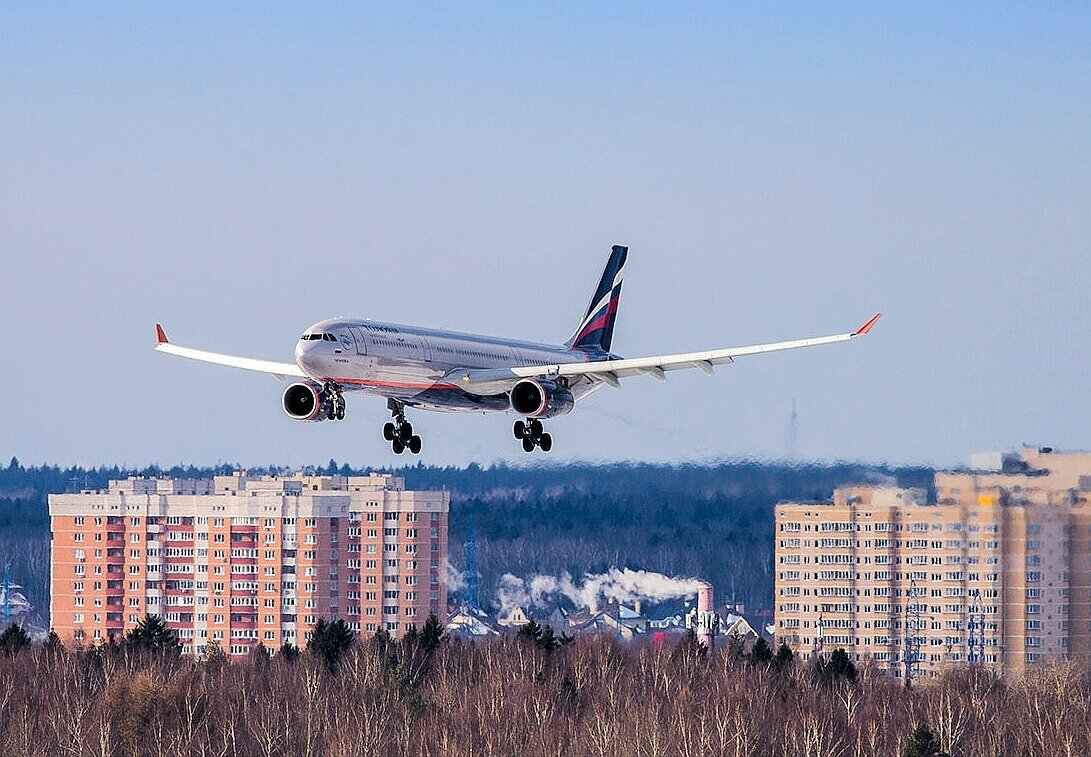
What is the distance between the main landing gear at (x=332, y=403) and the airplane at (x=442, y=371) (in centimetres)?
3

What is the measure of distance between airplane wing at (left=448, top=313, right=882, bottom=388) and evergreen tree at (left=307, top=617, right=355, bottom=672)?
6440 centimetres

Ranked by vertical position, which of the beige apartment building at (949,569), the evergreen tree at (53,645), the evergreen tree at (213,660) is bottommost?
the evergreen tree at (213,660)

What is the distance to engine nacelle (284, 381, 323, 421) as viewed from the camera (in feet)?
248

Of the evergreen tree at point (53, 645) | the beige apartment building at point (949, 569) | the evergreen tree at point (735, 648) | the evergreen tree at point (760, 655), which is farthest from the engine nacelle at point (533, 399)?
the evergreen tree at point (53, 645)

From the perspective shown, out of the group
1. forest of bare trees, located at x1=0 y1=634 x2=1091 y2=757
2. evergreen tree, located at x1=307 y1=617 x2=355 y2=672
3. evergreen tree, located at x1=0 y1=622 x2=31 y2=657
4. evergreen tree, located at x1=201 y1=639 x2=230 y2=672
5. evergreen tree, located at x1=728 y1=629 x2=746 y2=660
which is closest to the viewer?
forest of bare trees, located at x1=0 y1=634 x2=1091 y2=757

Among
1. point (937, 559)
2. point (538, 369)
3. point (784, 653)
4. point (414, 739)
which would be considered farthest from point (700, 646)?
point (538, 369)

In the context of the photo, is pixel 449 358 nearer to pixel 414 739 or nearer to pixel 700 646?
pixel 414 739

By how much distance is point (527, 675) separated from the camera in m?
139

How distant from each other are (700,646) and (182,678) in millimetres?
32103

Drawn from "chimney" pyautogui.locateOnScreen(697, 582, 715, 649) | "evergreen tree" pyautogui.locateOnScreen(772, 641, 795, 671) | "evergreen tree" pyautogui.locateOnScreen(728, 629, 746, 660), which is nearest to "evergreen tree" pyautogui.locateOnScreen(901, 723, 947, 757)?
"evergreen tree" pyautogui.locateOnScreen(772, 641, 795, 671)

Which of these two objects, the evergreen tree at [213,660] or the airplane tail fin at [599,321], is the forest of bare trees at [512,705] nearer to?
the evergreen tree at [213,660]

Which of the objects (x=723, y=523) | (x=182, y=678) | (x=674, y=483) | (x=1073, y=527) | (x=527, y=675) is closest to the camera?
(x=1073, y=527)

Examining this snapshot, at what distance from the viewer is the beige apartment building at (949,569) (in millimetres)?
116250

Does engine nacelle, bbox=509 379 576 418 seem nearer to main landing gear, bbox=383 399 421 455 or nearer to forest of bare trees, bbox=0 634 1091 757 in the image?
main landing gear, bbox=383 399 421 455
